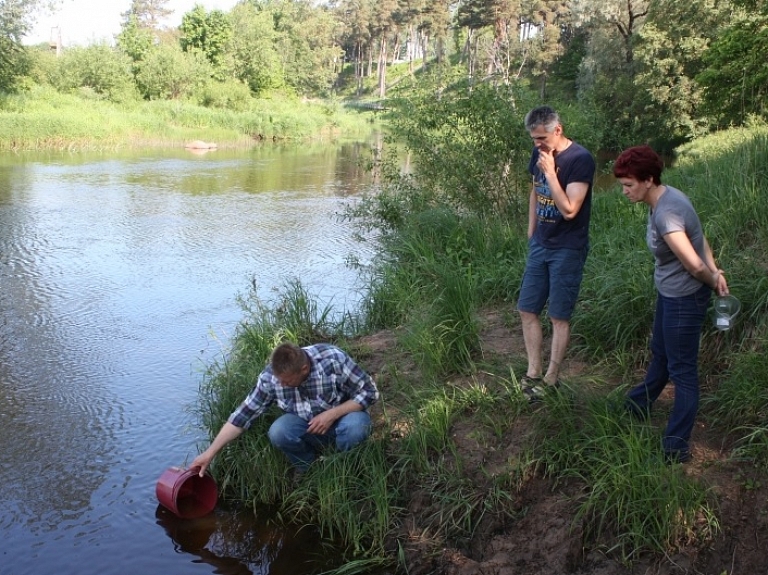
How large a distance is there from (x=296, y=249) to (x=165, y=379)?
18.1ft

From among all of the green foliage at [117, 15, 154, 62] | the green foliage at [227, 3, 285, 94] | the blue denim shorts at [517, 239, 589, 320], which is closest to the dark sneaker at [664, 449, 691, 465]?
the blue denim shorts at [517, 239, 589, 320]

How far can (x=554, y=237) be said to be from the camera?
456 cm

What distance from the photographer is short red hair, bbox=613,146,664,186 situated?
3.70 m

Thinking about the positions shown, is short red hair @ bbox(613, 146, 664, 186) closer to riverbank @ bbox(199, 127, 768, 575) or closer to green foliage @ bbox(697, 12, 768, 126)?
riverbank @ bbox(199, 127, 768, 575)

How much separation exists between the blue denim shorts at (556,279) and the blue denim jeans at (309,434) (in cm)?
122

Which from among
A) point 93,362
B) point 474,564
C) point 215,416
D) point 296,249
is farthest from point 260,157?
point 474,564

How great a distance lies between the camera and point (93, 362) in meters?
7.26

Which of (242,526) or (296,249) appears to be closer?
(242,526)

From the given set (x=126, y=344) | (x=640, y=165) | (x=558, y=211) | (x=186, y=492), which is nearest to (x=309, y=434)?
(x=186, y=492)

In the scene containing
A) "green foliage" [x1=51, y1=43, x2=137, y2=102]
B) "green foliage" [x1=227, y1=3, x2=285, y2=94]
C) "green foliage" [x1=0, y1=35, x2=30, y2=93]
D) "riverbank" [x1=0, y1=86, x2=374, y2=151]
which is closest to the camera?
"riverbank" [x1=0, y1=86, x2=374, y2=151]

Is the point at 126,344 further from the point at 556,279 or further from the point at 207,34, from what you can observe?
the point at 207,34

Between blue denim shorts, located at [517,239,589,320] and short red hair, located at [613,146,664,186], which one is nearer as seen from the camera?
short red hair, located at [613,146,664,186]

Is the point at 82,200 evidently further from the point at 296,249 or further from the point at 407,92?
the point at 407,92

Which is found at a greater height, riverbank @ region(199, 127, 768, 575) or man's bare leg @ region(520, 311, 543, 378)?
man's bare leg @ region(520, 311, 543, 378)
